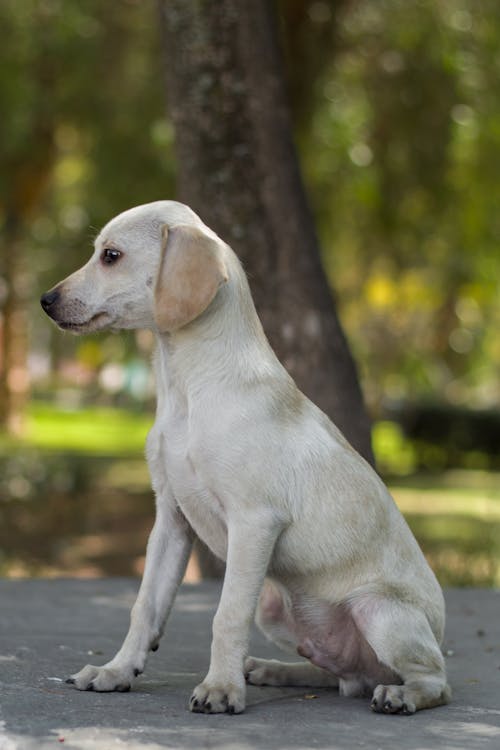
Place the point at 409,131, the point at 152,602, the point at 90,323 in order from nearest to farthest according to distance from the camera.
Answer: the point at 90,323
the point at 152,602
the point at 409,131

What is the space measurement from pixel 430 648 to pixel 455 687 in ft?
2.55

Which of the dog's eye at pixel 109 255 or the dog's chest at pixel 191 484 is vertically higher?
the dog's eye at pixel 109 255

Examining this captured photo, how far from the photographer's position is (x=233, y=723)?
14.3ft

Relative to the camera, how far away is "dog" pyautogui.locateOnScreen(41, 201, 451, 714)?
450 cm

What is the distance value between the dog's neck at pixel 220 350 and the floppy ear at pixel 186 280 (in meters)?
0.16

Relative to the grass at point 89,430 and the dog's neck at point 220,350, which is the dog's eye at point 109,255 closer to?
→ the dog's neck at point 220,350

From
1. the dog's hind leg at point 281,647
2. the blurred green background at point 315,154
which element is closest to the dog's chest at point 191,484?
the dog's hind leg at point 281,647

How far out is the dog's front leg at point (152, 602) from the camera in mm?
4781

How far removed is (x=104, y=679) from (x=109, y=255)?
5.13ft

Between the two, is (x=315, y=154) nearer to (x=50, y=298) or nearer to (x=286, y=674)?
(x=286, y=674)

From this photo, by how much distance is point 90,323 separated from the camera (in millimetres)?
4703

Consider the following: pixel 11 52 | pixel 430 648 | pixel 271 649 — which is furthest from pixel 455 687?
pixel 11 52

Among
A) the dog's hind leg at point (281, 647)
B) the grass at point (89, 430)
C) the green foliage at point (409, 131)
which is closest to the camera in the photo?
the dog's hind leg at point (281, 647)

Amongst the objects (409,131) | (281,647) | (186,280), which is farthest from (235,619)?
(409,131)
